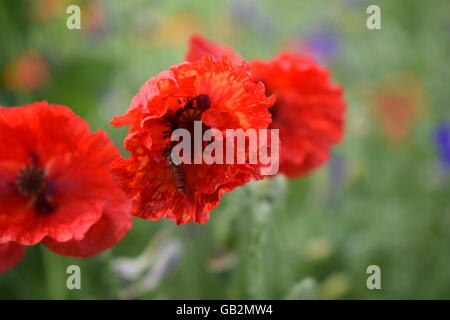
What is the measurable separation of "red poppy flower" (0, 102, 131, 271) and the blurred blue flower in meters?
0.76

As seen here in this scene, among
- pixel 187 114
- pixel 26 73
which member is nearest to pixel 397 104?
pixel 26 73

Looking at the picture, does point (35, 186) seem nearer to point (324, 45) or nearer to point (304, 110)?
point (304, 110)

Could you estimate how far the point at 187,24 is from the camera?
5.17 ft

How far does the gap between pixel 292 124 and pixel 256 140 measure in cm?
18

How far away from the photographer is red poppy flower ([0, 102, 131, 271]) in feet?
1.70

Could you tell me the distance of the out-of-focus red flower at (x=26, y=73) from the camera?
1052 millimetres

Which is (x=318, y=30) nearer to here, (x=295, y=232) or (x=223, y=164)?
(x=295, y=232)

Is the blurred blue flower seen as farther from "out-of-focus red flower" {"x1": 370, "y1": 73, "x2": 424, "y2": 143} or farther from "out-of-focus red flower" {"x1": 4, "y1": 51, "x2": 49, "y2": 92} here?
"out-of-focus red flower" {"x1": 4, "y1": 51, "x2": 49, "y2": 92}

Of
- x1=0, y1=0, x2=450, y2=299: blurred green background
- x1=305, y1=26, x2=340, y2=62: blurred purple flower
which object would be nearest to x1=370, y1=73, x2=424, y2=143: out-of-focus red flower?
x1=0, y1=0, x2=450, y2=299: blurred green background

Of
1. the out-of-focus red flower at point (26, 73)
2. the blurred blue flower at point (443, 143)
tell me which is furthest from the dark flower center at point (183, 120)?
the blurred blue flower at point (443, 143)

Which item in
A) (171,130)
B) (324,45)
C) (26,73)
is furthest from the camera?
(324,45)

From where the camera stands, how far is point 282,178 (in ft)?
2.18

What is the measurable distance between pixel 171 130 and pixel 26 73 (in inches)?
25.5
